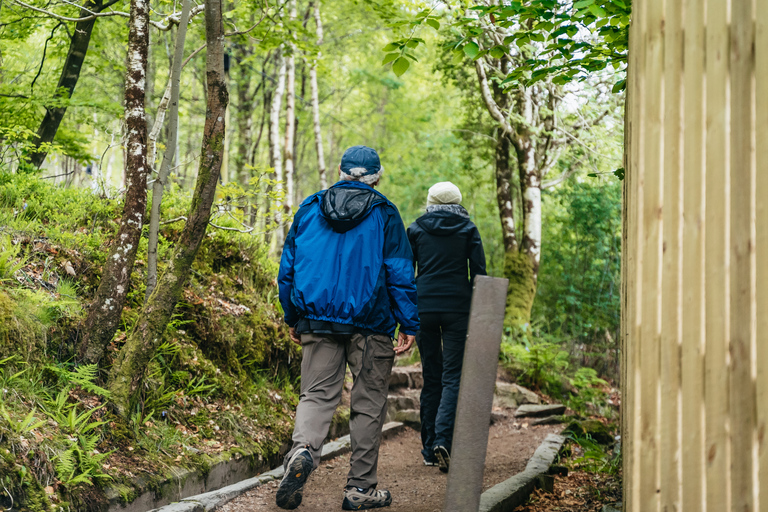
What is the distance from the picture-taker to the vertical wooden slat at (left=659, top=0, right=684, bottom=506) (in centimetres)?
195

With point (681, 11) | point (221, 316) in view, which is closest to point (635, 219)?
point (681, 11)

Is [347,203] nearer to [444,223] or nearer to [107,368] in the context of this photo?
[444,223]

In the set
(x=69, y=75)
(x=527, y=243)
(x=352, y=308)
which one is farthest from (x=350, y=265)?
(x=527, y=243)

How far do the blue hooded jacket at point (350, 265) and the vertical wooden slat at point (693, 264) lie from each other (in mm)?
2094

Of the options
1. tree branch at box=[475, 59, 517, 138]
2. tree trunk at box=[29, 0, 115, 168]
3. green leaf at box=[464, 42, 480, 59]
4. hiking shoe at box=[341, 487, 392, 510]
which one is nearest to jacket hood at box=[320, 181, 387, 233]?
green leaf at box=[464, 42, 480, 59]

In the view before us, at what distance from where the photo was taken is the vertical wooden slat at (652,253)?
1.97 meters

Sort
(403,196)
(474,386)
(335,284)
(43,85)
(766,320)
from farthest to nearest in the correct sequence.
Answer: (403,196), (43,85), (335,284), (474,386), (766,320)

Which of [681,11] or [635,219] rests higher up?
[681,11]

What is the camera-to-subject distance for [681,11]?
200 centimetres

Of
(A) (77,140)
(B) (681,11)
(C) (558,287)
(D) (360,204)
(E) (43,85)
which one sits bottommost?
(C) (558,287)

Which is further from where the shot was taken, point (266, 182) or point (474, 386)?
point (266, 182)

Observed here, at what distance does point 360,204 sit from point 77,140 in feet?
22.7

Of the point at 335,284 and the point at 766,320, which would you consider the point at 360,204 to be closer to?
the point at 335,284

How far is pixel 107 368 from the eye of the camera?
4.27 m
